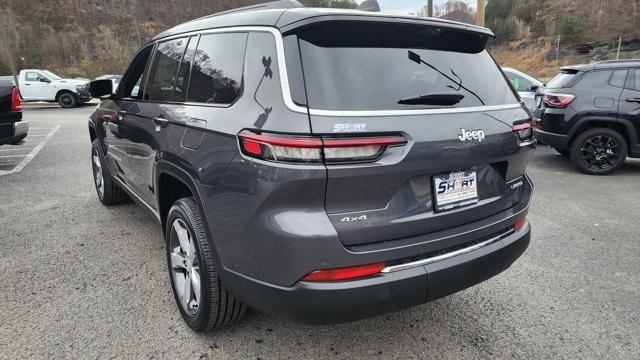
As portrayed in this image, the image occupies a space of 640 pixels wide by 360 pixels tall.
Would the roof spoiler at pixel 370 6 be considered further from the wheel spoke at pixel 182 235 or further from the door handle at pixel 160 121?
the wheel spoke at pixel 182 235

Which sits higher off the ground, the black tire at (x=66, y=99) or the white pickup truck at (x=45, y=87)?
the white pickup truck at (x=45, y=87)

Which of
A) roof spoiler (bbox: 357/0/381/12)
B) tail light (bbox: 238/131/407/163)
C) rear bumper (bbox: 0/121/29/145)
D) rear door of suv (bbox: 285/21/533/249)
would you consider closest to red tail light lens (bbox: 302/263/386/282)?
rear door of suv (bbox: 285/21/533/249)

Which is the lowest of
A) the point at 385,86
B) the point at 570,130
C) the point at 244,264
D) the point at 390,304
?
the point at 570,130

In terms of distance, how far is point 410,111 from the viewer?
206 cm

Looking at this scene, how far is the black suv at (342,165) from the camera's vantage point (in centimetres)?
190

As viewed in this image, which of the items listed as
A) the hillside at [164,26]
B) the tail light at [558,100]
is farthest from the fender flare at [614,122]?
the hillside at [164,26]

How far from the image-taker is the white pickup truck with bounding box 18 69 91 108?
20203mm

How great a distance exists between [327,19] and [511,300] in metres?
2.28

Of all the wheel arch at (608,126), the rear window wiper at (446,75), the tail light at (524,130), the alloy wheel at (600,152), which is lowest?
the alloy wheel at (600,152)

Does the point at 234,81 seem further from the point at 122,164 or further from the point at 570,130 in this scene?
the point at 570,130

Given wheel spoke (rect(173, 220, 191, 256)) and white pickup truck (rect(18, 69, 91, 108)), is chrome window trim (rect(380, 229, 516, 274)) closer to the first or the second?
wheel spoke (rect(173, 220, 191, 256))

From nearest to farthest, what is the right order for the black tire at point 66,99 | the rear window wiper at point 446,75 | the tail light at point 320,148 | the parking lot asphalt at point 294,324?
1. the tail light at point 320,148
2. the rear window wiper at point 446,75
3. the parking lot asphalt at point 294,324
4. the black tire at point 66,99

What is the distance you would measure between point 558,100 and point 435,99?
227 inches

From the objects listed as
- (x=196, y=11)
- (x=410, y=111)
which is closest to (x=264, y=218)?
(x=410, y=111)
